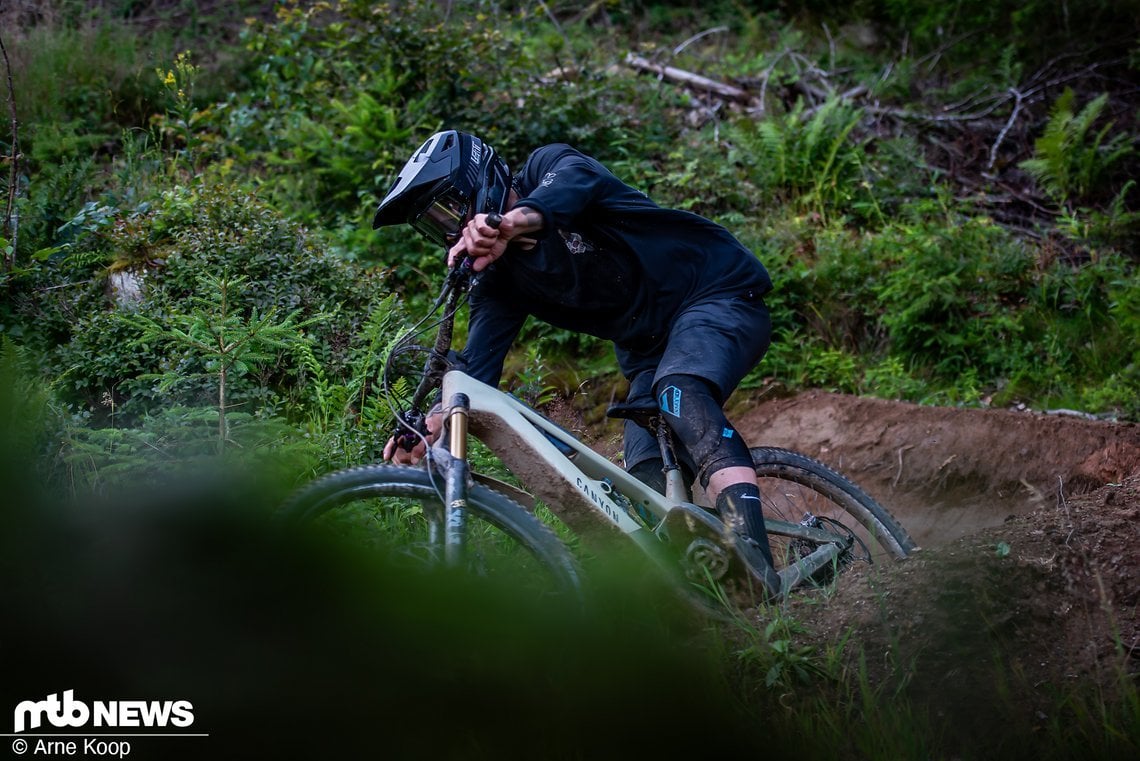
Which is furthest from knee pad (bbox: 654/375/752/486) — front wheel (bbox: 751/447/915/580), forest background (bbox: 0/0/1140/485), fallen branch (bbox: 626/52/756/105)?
fallen branch (bbox: 626/52/756/105)

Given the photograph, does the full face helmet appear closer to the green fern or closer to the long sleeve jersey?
the long sleeve jersey

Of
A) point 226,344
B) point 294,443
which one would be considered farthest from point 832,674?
point 226,344

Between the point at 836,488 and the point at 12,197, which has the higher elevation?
the point at 12,197

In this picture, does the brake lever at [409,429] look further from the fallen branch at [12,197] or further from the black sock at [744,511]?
the fallen branch at [12,197]

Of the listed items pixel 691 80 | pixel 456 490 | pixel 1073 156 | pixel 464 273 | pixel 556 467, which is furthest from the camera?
pixel 691 80

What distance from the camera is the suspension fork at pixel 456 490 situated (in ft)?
10.7

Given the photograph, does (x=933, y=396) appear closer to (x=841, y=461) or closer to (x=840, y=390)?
(x=840, y=390)

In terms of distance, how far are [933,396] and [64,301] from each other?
5573 millimetres

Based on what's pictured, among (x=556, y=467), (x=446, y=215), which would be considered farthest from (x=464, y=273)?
(x=556, y=467)

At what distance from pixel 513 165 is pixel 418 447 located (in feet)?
16.8

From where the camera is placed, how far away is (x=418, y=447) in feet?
12.6

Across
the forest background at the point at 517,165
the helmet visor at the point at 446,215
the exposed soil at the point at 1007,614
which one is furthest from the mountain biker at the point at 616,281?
the forest background at the point at 517,165

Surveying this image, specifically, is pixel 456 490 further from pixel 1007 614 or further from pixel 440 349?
pixel 1007 614

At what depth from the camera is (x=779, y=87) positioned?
1021 centimetres
